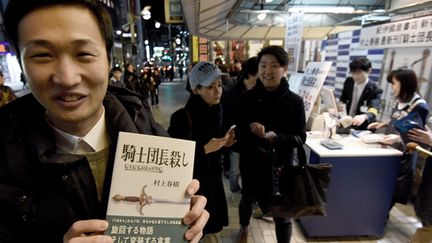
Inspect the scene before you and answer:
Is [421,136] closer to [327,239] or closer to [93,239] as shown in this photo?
[327,239]

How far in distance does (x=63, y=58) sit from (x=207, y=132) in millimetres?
1273

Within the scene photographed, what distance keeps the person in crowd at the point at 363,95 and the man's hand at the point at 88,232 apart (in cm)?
330

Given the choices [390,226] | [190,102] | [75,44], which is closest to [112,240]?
[75,44]

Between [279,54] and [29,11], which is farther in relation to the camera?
[279,54]

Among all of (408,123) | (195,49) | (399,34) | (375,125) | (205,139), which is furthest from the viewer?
(195,49)

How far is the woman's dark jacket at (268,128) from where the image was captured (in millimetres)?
2084

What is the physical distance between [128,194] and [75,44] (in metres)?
0.42

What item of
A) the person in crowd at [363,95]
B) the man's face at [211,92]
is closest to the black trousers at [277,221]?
the man's face at [211,92]

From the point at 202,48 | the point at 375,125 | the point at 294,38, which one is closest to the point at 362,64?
the point at 375,125

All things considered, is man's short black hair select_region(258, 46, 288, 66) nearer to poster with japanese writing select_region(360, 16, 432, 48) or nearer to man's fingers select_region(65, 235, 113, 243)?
man's fingers select_region(65, 235, 113, 243)

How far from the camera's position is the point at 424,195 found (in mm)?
2412

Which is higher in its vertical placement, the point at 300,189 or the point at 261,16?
the point at 261,16

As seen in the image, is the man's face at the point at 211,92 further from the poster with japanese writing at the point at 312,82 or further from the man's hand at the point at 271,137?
the poster with japanese writing at the point at 312,82

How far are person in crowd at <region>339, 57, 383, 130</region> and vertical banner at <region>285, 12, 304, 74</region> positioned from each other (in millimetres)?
754
